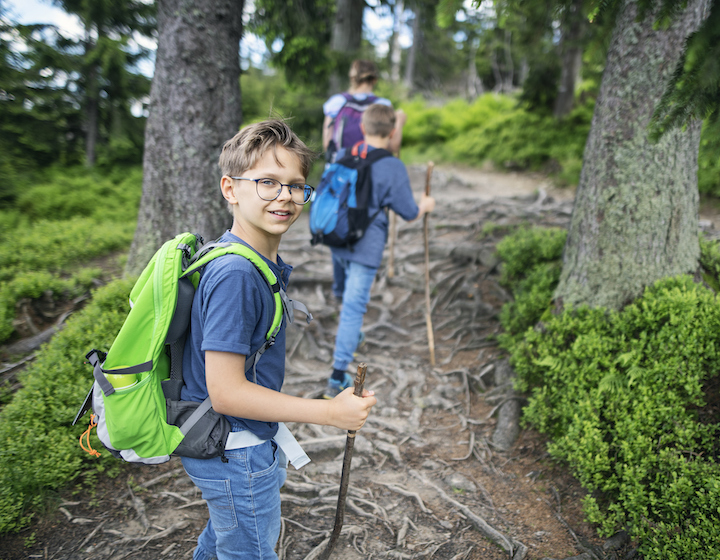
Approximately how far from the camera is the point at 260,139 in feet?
5.28

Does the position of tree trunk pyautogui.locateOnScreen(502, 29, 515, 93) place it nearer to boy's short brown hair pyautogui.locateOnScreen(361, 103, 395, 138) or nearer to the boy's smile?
boy's short brown hair pyautogui.locateOnScreen(361, 103, 395, 138)

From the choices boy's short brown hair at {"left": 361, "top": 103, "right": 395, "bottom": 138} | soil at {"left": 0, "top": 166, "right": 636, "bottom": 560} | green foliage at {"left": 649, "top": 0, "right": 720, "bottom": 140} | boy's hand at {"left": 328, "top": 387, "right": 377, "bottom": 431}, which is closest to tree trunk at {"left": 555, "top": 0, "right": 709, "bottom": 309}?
green foliage at {"left": 649, "top": 0, "right": 720, "bottom": 140}

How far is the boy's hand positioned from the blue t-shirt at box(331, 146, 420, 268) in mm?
2026

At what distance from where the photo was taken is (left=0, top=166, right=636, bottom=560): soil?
245cm

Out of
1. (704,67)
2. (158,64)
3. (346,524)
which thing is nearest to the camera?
(704,67)

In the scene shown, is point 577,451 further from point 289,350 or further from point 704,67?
point 289,350

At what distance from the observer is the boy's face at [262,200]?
62.6 inches

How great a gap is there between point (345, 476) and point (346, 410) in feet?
2.40

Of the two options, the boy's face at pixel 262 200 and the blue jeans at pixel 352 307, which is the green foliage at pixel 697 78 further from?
the blue jeans at pixel 352 307

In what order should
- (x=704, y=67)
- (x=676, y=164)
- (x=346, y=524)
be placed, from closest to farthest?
(x=704, y=67)
(x=346, y=524)
(x=676, y=164)

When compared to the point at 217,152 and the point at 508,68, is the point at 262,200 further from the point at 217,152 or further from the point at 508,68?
the point at 508,68

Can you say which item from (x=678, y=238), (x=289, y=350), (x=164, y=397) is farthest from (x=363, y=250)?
(x=678, y=238)

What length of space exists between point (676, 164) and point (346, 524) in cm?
349

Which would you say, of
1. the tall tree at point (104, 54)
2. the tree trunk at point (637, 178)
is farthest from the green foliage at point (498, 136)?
the tall tree at point (104, 54)
